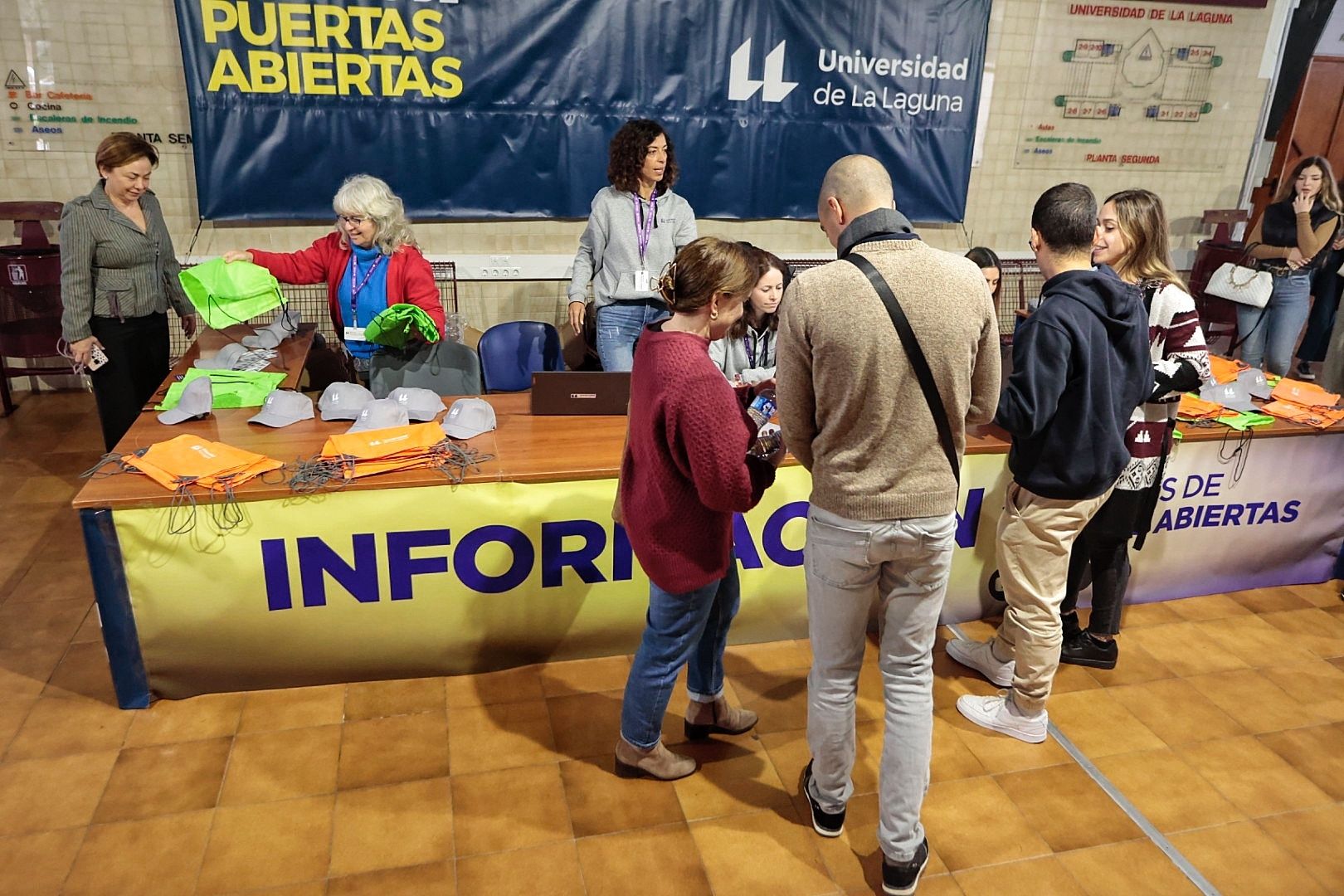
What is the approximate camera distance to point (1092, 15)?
577cm

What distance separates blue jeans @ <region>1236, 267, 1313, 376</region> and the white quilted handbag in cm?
8

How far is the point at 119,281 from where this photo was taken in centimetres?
360

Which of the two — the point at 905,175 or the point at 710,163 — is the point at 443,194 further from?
the point at 905,175

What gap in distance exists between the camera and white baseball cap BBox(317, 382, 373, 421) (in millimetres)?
2990

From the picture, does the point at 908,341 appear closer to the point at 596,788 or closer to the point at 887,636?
the point at 887,636

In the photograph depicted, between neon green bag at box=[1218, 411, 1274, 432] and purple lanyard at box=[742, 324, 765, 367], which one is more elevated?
purple lanyard at box=[742, 324, 765, 367]

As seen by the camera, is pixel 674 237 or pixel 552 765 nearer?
pixel 552 765

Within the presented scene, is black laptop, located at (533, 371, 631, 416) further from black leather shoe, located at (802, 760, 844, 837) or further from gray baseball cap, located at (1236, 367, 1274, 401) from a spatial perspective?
gray baseball cap, located at (1236, 367, 1274, 401)

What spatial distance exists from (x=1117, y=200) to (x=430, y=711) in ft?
8.20

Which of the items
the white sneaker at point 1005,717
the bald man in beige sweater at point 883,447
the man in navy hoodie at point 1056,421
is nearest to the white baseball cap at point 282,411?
the bald man in beige sweater at point 883,447

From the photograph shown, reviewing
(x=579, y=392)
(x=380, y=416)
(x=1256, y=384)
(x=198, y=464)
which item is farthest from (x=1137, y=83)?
(x=198, y=464)

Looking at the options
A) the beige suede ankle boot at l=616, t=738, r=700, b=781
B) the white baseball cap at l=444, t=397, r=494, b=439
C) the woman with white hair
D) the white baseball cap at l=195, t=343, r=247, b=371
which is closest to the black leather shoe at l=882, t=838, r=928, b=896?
the beige suede ankle boot at l=616, t=738, r=700, b=781

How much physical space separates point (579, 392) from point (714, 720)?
119 centimetres

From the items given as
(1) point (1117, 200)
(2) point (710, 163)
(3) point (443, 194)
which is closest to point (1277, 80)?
(2) point (710, 163)
